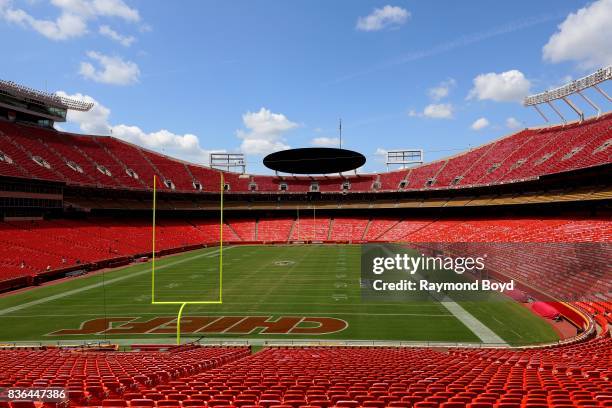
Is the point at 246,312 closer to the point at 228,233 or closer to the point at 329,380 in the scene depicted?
the point at 329,380

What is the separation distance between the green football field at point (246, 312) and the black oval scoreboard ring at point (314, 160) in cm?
3428

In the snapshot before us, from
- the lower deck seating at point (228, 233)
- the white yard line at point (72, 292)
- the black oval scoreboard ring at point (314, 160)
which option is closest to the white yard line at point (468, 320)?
the lower deck seating at point (228, 233)

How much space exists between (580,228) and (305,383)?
3215 centimetres

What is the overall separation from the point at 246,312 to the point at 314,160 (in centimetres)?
4790

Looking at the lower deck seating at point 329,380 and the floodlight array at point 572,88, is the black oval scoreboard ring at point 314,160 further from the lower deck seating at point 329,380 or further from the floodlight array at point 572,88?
the lower deck seating at point 329,380

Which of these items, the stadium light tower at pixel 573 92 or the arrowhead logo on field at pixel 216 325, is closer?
the arrowhead logo on field at pixel 216 325

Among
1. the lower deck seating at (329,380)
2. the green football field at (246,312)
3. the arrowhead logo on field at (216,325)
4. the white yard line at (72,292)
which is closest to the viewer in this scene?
the lower deck seating at (329,380)

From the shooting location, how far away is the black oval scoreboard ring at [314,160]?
65.4 meters

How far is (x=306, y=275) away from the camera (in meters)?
32.4

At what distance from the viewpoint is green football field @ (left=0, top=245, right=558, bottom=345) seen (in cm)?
1859

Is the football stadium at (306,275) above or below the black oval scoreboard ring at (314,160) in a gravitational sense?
below

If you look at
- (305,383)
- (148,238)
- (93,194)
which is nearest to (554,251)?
(305,383)

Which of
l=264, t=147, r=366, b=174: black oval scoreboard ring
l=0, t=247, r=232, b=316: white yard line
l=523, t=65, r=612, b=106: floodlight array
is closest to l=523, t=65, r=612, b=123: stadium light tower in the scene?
l=523, t=65, r=612, b=106: floodlight array

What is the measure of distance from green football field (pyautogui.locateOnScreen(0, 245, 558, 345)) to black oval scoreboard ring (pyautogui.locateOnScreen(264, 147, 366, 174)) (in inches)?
1350
